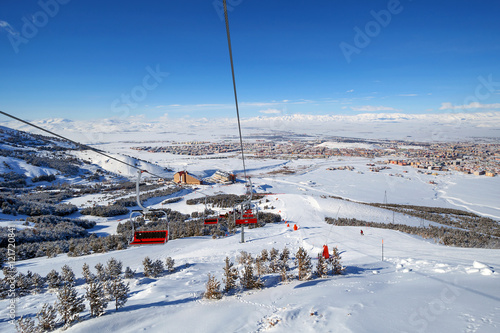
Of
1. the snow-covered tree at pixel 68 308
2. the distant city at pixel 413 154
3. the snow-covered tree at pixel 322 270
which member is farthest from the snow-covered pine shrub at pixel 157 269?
the distant city at pixel 413 154

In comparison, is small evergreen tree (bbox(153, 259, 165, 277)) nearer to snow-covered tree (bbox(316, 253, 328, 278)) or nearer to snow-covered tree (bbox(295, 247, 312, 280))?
snow-covered tree (bbox(295, 247, 312, 280))

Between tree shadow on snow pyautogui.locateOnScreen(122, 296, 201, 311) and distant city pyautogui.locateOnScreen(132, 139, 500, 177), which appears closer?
tree shadow on snow pyautogui.locateOnScreen(122, 296, 201, 311)

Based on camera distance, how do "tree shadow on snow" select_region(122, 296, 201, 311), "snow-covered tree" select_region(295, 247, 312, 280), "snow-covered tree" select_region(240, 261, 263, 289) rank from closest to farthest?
"tree shadow on snow" select_region(122, 296, 201, 311) < "snow-covered tree" select_region(240, 261, 263, 289) < "snow-covered tree" select_region(295, 247, 312, 280)

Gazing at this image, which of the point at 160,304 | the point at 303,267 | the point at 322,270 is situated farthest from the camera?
the point at 322,270

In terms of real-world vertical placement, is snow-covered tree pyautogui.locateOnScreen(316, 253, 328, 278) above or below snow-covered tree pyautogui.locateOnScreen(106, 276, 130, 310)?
below

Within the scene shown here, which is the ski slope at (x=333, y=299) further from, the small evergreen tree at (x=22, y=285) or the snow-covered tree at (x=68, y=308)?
the small evergreen tree at (x=22, y=285)

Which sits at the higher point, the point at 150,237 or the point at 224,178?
the point at 150,237

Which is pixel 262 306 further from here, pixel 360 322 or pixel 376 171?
pixel 376 171

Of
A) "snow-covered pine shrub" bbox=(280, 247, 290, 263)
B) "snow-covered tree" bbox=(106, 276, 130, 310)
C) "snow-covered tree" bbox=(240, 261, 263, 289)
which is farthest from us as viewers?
"snow-covered pine shrub" bbox=(280, 247, 290, 263)

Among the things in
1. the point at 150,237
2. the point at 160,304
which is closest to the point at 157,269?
the point at 150,237

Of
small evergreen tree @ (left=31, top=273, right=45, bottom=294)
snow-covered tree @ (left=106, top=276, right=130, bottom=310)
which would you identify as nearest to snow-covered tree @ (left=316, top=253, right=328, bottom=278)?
snow-covered tree @ (left=106, top=276, right=130, bottom=310)

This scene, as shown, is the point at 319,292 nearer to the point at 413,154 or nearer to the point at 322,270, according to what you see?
the point at 322,270
